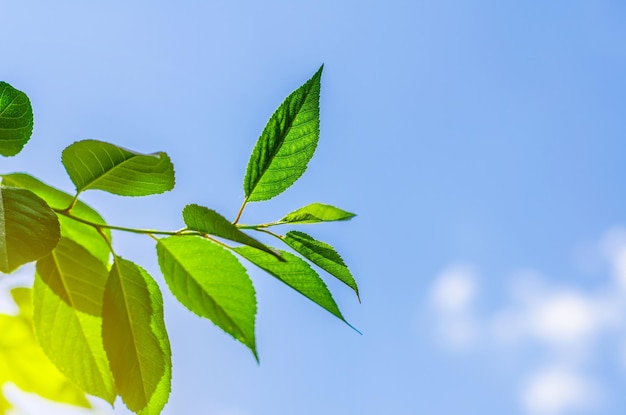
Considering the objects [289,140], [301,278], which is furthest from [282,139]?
[301,278]

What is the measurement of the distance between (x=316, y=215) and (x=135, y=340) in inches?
6.6

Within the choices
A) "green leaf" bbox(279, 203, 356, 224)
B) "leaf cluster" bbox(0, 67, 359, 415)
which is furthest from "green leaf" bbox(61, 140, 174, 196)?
"green leaf" bbox(279, 203, 356, 224)

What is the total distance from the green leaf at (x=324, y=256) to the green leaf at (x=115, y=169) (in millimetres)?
98

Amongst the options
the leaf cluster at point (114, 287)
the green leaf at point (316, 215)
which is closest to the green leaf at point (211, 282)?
the leaf cluster at point (114, 287)

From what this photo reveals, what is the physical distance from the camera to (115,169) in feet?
1.40

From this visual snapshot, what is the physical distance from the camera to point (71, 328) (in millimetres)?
421

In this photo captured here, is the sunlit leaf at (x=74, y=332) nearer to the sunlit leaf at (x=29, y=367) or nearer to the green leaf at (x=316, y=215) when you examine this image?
the sunlit leaf at (x=29, y=367)

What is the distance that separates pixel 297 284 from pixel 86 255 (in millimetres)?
134

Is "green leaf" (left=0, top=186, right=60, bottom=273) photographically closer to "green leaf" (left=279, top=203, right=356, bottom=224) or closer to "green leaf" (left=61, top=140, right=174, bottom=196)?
"green leaf" (left=61, top=140, right=174, bottom=196)

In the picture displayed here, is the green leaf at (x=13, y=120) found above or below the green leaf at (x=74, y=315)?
above

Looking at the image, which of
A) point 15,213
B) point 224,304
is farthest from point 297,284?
point 15,213

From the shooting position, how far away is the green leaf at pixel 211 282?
0.39m

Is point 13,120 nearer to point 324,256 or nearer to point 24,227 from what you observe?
point 24,227

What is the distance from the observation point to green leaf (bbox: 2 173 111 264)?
0.44 metres
